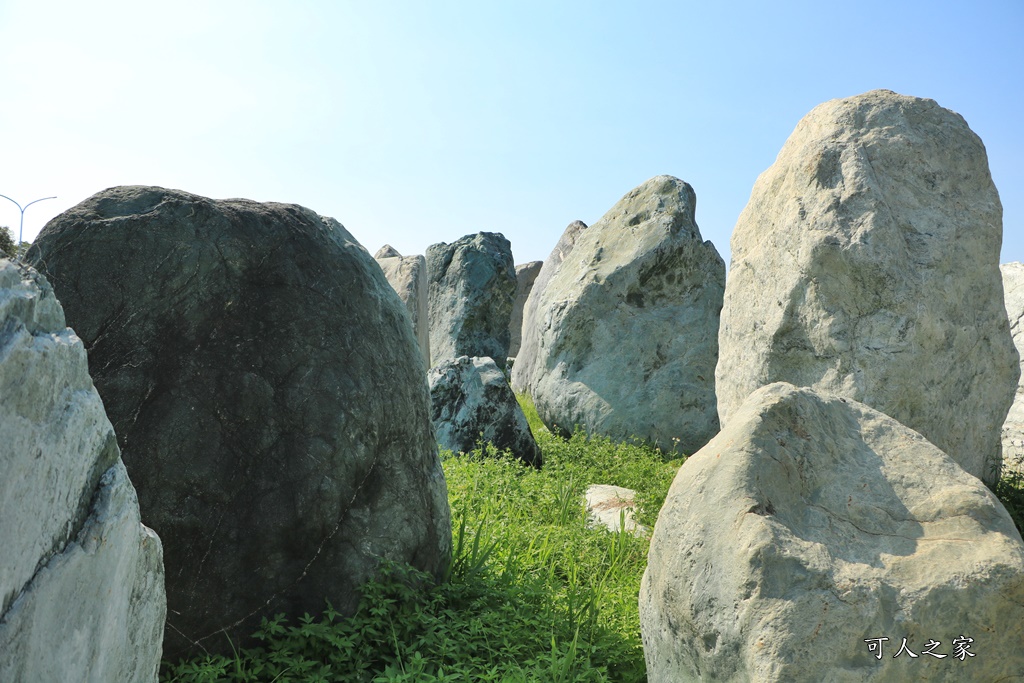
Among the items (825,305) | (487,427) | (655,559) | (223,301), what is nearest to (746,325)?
(825,305)

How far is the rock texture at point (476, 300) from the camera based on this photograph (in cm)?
1323

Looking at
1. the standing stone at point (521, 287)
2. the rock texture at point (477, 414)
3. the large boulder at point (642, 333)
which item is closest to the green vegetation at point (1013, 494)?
the large boulder at point (642, 333)

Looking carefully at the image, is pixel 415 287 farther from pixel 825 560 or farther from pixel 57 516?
pixel 57 516

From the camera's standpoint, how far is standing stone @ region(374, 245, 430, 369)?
13.4 m

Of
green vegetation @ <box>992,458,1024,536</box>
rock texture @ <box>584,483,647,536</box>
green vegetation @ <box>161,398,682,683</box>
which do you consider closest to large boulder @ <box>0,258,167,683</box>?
green vegetation @ <box>161,398,682,683</box>

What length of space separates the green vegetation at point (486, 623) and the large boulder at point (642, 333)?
356cm

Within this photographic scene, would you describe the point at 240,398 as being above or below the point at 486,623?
above

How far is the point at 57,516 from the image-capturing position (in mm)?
1621

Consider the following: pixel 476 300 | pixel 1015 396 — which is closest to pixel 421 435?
pixel 1015 396

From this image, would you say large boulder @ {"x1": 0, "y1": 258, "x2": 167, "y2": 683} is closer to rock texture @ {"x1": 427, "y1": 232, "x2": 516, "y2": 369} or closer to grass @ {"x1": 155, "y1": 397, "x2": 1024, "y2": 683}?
grass @ {"x1": 155, "y1": 397, "x2": 1024, "y2": 683}

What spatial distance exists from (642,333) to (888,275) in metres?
4.01

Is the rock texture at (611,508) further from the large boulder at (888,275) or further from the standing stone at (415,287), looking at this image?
the standing stone at (415,287)

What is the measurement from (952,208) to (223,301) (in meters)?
4.65

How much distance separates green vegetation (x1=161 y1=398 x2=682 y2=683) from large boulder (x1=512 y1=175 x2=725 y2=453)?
3565 millimetres
